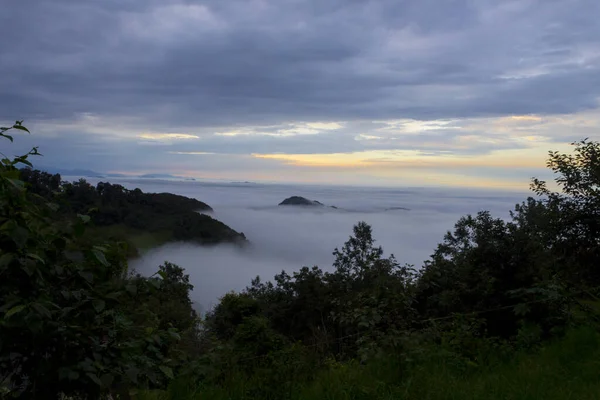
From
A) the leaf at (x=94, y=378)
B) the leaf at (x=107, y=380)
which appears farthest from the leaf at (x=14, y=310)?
the leaf at (x=107, y=380)

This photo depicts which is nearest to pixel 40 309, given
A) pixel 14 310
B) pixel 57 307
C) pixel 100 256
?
pixel 14 310

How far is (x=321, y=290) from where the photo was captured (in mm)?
26922

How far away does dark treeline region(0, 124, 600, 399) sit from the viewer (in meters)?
2.41

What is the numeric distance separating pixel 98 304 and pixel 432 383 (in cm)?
302

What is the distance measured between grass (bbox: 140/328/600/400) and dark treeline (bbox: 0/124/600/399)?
0.8 inches

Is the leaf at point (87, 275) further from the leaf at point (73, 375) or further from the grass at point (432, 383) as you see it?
the grass at point (432, 383)

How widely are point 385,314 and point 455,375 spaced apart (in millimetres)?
1109

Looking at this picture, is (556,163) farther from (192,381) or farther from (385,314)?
(192,381)

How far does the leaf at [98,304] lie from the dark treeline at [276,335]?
11mm

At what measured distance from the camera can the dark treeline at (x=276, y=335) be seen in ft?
7.92

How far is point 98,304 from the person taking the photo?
8.18ft

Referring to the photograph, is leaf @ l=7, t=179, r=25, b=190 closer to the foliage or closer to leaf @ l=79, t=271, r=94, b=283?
the foliage

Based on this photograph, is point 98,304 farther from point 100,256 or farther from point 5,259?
point 5,259

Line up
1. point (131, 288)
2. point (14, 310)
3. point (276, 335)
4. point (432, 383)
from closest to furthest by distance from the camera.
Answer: point (14, 310)
point (131, 288)
point (432, 383)
point (276, 335)
